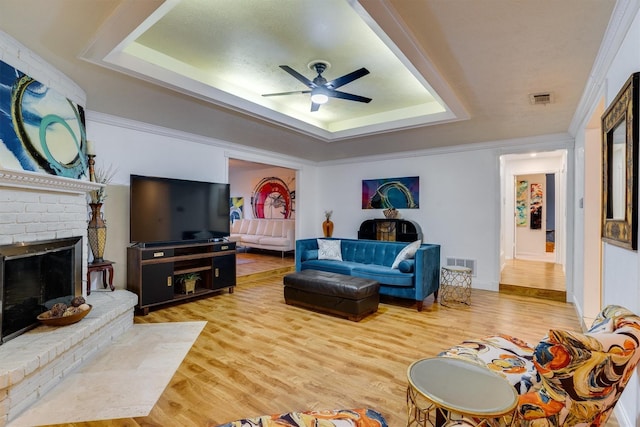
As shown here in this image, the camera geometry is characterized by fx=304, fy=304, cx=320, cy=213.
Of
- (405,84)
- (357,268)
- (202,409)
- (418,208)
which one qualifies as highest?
(405,84)

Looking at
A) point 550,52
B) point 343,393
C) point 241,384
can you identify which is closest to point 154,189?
point 241,384

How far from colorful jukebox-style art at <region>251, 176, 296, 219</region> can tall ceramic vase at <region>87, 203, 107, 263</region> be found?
519 cm

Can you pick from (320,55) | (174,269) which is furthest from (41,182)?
(320,55)

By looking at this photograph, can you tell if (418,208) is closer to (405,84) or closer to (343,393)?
(405,84)

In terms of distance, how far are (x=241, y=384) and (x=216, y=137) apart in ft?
11.9

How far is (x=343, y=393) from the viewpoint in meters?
2.14

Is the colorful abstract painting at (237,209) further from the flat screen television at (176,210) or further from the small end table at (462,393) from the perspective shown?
the small end table at (462,393)

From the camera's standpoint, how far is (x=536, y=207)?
25.5 ft

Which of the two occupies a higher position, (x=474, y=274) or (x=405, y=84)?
(x=405, y=84)

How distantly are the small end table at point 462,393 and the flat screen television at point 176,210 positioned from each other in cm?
361

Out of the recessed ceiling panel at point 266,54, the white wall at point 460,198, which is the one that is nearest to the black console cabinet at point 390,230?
the white wall at point 460,198

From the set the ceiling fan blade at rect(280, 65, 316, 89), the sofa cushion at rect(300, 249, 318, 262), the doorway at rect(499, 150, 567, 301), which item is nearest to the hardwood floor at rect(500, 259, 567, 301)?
the doorway at rect(499, 150, 567, 301)

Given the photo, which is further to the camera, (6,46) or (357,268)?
(357,268)

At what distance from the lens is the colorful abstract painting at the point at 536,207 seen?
303 inches
